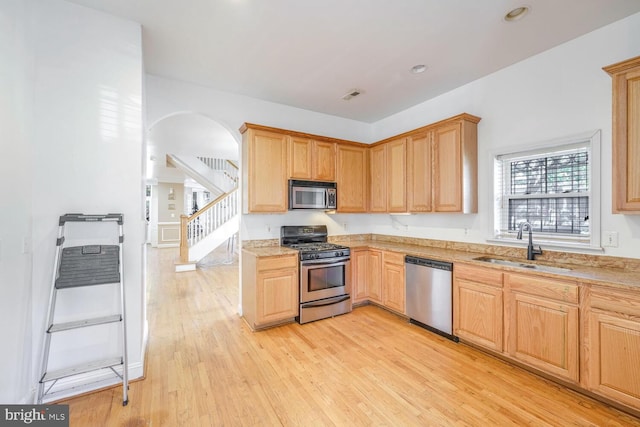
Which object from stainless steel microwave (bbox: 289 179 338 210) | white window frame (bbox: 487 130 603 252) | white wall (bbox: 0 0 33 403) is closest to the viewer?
white wall (bbox: 0 0 33 403)

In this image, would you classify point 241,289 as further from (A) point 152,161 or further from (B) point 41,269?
(A) point 152,161

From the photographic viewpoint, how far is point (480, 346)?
271 centimetres

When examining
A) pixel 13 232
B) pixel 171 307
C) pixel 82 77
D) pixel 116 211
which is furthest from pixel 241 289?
pixel 82 77

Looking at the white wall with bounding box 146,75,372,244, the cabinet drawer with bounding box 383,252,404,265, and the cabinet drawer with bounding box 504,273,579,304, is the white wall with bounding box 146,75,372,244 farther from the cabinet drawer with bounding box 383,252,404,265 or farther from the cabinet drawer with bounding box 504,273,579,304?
the cabinet drawer with bounding box 504,273,579,304

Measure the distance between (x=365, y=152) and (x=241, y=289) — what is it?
9.45 ft

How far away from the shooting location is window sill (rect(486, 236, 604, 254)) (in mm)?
2410

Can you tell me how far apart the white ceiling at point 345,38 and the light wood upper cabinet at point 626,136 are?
→ 619 millimetres

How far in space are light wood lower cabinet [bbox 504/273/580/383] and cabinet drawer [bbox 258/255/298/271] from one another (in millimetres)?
2286

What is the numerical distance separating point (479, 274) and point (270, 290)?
91.4 inches

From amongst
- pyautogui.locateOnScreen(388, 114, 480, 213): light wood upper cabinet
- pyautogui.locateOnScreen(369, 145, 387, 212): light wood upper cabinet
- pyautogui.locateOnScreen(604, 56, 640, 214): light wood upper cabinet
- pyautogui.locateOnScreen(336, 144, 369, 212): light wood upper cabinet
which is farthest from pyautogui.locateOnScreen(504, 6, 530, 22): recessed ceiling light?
pyautogui.locateOnScreen(336, 144, 369, 212): light wood upper cabinet

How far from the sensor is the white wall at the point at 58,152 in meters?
1.76

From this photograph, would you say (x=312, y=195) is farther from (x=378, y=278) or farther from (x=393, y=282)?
(x=393, y=282)

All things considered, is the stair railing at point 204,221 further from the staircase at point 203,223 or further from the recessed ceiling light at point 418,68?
the recessed ceiling light at point 418,68

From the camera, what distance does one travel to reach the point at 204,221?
709 cm
